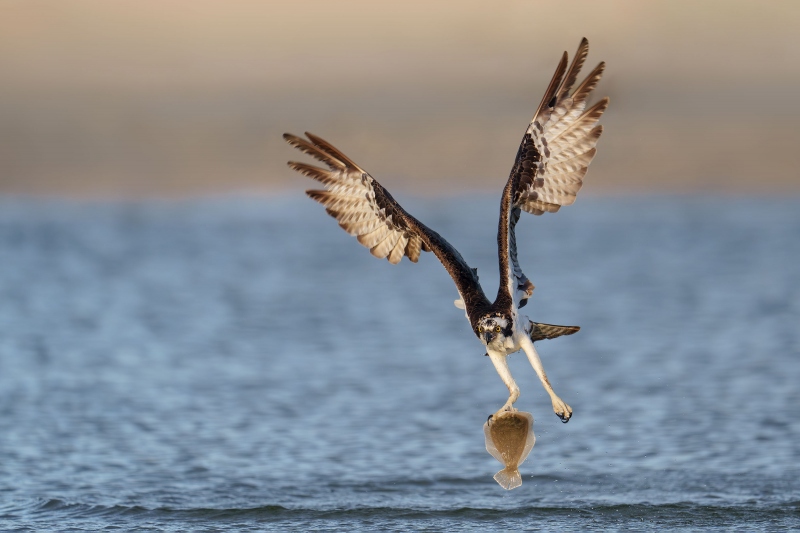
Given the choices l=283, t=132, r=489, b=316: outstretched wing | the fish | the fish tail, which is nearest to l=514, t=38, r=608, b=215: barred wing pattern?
l=283, t=132, r=489, b=316: outstretched wing

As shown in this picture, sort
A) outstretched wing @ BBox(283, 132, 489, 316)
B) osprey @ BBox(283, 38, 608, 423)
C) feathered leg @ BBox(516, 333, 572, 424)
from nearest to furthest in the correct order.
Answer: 1. feathered leg @ BBox(516, 333, 572, 424)
2. osprey @ BBox(283, 38, 608, 423)
3. outstretched wing @ BBox(283, 132, 489, 316)

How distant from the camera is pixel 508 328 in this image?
9.77 metres

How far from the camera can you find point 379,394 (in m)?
16.1

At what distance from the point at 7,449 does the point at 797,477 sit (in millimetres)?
8480

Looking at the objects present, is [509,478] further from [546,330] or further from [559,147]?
[559,147]

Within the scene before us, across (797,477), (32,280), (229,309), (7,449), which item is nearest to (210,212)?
(32,280)

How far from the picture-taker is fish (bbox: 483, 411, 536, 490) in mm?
10047

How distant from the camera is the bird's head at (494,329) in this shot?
9680 mm

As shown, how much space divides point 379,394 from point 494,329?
260 inches

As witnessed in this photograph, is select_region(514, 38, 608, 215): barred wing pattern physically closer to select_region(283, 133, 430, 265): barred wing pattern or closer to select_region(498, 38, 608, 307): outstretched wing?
select_region(498, 38, 608, 307): outstretched wing

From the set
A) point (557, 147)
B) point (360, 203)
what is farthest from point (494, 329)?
point (360, 203)

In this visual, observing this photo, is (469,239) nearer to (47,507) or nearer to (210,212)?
(210,212)

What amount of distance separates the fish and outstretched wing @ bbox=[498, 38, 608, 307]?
169cm

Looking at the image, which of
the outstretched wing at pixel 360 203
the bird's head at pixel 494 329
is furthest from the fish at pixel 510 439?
the outstretched wing at pixel 360 203
